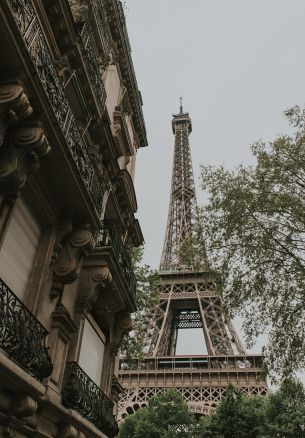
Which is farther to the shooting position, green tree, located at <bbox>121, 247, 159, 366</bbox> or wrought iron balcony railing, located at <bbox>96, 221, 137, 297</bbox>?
green tree, located at <bbox>121, 247, 159, 366</bbox>

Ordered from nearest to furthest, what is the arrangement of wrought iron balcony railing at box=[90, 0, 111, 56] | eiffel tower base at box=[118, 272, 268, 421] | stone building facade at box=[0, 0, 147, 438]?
1. stone building facade at box=[0, 0, 147, 438]
2. wrought iron balcony railing at box=[90, 0, 111, 56]
3. eiffel tower base at box=[118, 272, 268, 421]

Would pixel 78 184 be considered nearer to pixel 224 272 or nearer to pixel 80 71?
pixel 80 71

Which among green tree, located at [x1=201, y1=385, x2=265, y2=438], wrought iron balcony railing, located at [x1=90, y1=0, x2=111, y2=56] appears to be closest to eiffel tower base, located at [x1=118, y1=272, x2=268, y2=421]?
green tree, located at [x1=201, y1=385, x2=265, y2=438]

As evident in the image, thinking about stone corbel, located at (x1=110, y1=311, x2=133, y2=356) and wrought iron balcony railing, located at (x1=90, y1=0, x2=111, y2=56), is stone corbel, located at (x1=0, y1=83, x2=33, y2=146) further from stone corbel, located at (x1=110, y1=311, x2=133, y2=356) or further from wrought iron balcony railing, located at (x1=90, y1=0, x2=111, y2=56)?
wrought iron balcony railing, located at (x1=90, y1=0, x2=111, y2=56)

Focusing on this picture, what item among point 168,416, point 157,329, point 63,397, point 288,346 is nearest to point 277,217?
point 288,346

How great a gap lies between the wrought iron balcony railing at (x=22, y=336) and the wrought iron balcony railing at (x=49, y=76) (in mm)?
3014

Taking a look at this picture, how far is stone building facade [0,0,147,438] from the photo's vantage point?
6.23m

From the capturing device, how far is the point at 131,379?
151 ft

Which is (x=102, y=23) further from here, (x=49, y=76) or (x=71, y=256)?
(x=71, y=256)

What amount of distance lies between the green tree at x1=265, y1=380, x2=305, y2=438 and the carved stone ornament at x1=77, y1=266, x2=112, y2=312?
2064 centimetres

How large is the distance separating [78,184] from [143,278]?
1464cm

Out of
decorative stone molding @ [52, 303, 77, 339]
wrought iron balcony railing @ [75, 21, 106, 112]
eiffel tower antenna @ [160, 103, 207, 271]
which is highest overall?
eiffel tower antenna @ [160, 103, 207, 271]

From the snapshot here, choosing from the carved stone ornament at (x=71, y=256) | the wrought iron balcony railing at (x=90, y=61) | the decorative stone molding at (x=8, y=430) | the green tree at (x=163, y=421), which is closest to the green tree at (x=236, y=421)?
the green tree at (x=163, y=421)

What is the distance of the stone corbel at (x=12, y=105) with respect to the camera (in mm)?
5758
